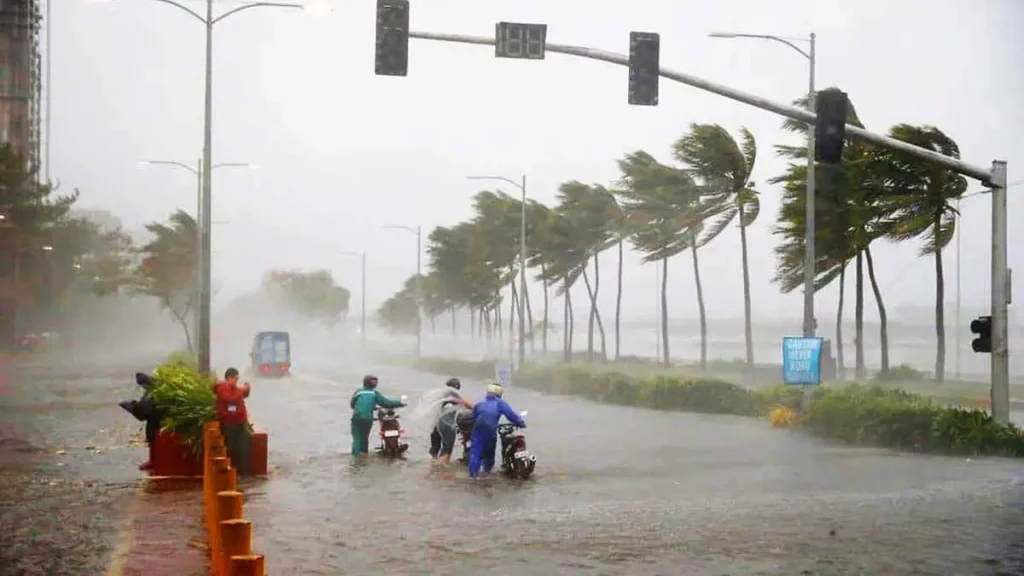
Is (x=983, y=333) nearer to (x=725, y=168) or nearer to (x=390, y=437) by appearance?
(x=390, y=437)

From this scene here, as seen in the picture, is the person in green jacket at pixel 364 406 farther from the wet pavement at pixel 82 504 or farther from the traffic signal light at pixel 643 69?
the traffic signal light at pixel 643 69

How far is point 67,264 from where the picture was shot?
335 ft

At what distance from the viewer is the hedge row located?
23.3m

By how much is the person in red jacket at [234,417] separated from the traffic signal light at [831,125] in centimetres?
892

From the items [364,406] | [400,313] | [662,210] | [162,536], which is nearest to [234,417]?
[364,406]

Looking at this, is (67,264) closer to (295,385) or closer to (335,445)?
(295,385)

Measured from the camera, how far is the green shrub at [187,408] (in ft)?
60.5

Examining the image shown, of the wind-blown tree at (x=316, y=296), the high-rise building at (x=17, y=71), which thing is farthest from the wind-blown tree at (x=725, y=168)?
the wind-blown tree at (x=316, y=296)

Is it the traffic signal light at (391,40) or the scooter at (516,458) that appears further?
the scooter at (516,458)

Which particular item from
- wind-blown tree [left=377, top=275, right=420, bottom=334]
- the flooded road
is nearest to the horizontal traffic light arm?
the flooded road

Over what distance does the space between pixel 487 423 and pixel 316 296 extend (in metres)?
140

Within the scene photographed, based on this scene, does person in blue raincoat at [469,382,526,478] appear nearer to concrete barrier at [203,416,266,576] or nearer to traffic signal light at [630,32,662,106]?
traffic signal light at [630,32,662,106]

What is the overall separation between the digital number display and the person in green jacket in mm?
6508

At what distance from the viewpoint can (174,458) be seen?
61.5 ft
